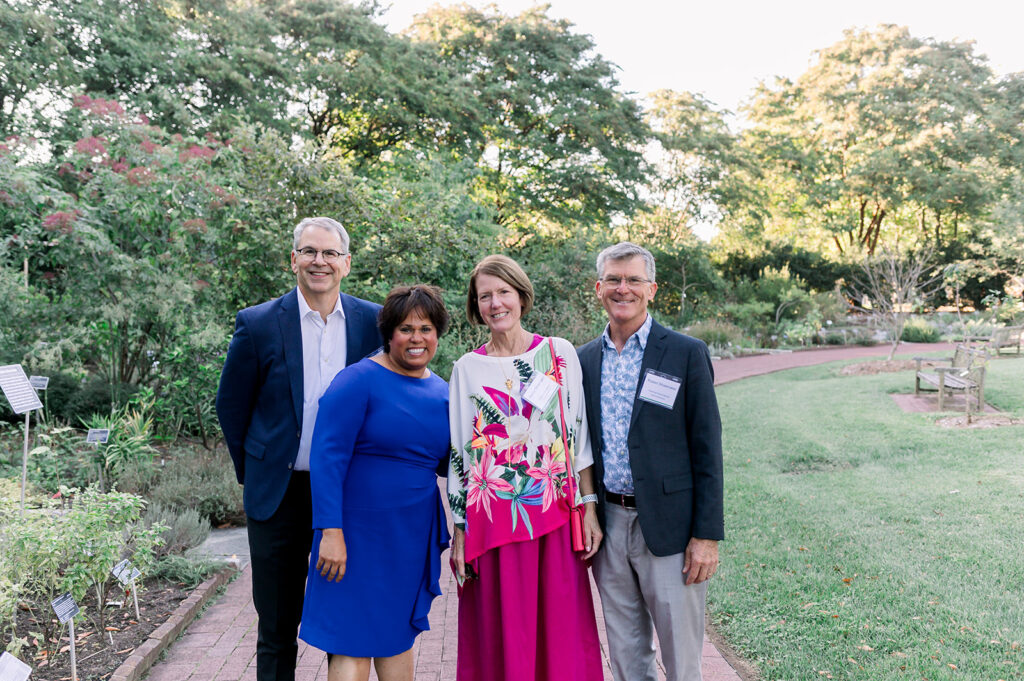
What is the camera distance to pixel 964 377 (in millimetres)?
9344

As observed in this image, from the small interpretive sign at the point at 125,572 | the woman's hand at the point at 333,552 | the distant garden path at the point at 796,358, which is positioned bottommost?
the distant garden path at the point at 796,358

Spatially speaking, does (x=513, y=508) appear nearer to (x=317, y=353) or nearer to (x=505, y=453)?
(x=505, y=453)

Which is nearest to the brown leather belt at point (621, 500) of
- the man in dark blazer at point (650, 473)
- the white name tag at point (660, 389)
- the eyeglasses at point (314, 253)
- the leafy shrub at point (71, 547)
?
the man in dark blazer at point (650, 473)

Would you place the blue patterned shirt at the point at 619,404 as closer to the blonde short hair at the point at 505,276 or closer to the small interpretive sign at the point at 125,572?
the blonde short hair at the point at 505,276

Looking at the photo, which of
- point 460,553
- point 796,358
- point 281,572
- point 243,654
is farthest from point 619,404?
point 796,358

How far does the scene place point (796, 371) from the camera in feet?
49.1

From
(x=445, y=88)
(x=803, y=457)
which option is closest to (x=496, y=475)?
(x=803, y=457)

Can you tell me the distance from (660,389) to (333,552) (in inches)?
48.2

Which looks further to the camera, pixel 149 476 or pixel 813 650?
pixel 149 476

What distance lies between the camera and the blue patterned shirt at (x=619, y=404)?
7.98 feet

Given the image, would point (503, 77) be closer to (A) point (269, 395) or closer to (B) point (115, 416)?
(B) point (115, 416)

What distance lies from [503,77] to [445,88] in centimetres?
292

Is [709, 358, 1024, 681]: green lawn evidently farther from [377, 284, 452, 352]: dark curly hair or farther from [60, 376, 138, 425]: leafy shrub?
[60, 376, 138, 425]: leafy shrub

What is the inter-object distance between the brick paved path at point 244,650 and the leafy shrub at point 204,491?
1046mm
